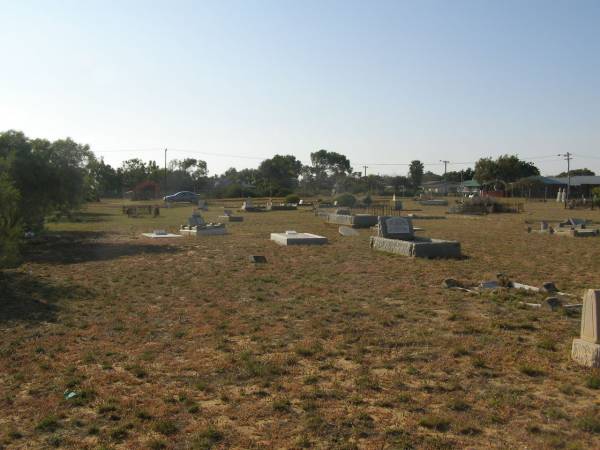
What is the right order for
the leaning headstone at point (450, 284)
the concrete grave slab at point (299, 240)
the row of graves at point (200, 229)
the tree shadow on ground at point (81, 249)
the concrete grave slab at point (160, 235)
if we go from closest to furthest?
the leaning headstone at point (450, 284) < the tree shadow on ground at point (81, 249) < the concrete grave slab at point (299, 240) < the concrete grave slab at point (160, 235) < the row of graves at point (200, 229)

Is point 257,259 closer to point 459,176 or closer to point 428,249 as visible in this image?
point 428,249

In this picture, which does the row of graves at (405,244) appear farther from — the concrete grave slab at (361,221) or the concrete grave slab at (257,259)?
the concrete grave slab at (361,221)

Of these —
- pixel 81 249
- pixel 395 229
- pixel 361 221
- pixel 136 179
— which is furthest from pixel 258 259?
pixel 136 179

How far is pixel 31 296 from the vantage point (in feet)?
31.8

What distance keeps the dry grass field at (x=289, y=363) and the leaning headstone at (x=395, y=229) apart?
4.90 m

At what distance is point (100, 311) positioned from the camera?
8.46 meters

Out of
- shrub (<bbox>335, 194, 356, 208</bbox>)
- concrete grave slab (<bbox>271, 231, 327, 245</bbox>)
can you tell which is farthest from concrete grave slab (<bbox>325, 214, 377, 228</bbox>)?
shrub (<bbox>335, 194, 356, 208</bbox>)

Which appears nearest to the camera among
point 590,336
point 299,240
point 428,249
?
point 590,336

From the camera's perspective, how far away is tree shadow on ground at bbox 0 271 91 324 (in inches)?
325

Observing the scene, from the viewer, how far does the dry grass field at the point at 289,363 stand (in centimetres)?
427

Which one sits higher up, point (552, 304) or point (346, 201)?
point (346, 201)

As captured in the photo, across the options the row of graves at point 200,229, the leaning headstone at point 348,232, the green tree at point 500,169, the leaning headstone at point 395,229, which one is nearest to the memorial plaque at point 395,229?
the leaning headstone at point 395,229

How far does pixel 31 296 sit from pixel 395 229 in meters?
10.2

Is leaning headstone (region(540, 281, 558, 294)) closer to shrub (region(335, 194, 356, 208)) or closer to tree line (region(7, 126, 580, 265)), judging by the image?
tree line (region(7, 126, 580, 265))
